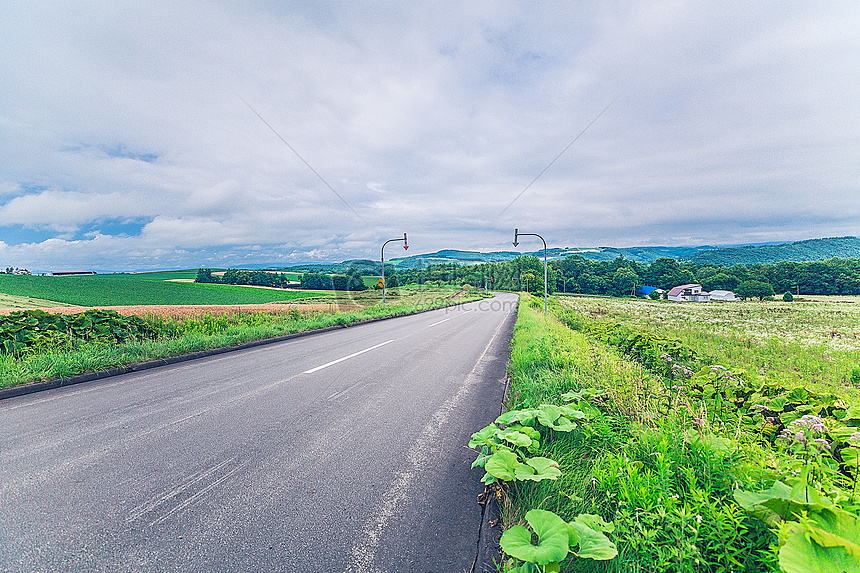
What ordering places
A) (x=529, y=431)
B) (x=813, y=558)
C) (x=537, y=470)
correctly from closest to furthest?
1. (x=813, y=558)
2. (x=537, y=470)
3. (x=529, y=431)

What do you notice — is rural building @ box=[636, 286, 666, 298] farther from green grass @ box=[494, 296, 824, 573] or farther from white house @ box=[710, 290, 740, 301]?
green grass @ box=[494, 296, 824, 573]

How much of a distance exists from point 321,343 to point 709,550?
10726 millimetres

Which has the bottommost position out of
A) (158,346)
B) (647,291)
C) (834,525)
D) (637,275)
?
(647,291)

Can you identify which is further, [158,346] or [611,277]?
[611,277]

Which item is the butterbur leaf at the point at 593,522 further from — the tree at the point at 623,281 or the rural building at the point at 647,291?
the tree at the point at 623,281

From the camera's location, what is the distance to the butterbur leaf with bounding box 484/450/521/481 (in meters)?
2.35

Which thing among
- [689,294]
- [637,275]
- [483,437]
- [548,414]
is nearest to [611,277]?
[637,275]

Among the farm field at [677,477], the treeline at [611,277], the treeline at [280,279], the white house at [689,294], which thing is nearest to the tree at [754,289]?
the treeline at [611,277]

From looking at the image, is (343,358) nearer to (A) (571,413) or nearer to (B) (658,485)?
(A) (571,413)

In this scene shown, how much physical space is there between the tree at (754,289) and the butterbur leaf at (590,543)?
3094 cm

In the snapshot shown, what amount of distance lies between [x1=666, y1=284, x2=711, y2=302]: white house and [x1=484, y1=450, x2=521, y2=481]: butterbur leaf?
141ft

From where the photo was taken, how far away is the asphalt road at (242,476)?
2219 millimetres

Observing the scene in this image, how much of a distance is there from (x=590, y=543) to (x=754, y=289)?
109 feet

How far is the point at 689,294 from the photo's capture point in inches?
1626
